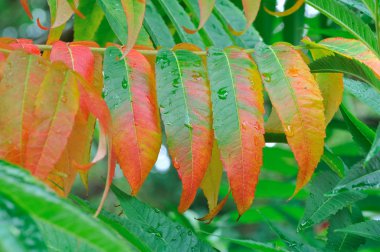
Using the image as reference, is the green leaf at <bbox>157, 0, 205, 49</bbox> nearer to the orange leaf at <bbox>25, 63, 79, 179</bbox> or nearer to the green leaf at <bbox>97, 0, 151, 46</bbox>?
the green leaf at <bbox>97, 0, 151, 46</bbox>

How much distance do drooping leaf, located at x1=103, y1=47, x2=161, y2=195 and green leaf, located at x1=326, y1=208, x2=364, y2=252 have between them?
0.29 m

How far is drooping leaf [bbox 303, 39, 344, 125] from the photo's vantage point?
2.51 ft

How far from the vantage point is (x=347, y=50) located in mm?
734

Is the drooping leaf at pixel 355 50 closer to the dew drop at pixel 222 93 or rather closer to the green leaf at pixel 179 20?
the dew drop at pixel 222 93

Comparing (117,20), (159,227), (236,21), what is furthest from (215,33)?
(159,227)

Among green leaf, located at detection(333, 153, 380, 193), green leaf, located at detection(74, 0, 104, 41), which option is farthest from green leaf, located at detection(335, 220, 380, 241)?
green leaf, located at detection(74, 0, 104, 41)

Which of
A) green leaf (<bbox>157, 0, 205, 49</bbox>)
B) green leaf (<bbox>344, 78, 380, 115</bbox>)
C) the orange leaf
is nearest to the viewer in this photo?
the orange leaf

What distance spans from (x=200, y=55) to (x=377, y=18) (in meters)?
0.21

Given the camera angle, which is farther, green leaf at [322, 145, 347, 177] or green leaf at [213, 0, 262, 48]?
green leaf at [213, 0, 262, 48]

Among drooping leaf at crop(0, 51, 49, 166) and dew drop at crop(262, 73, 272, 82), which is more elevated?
drooping leaf at crop(0, 51, 49, 166)

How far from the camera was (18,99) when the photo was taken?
0.63 metres

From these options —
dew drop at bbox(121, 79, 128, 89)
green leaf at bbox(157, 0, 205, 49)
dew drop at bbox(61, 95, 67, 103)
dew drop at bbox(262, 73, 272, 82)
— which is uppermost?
dew drop at bbox(61, 95, 67, 103)

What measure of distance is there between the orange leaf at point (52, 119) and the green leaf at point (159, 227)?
0.17 metres

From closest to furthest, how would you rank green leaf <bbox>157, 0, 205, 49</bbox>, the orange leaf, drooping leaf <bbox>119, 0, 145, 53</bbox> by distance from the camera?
1. the orange leaf
2. drooping leaf <bbox>119, 0, 145, 53</bbox>
3. green leaf <bbox>157, 0, 205, 49</bbox>
